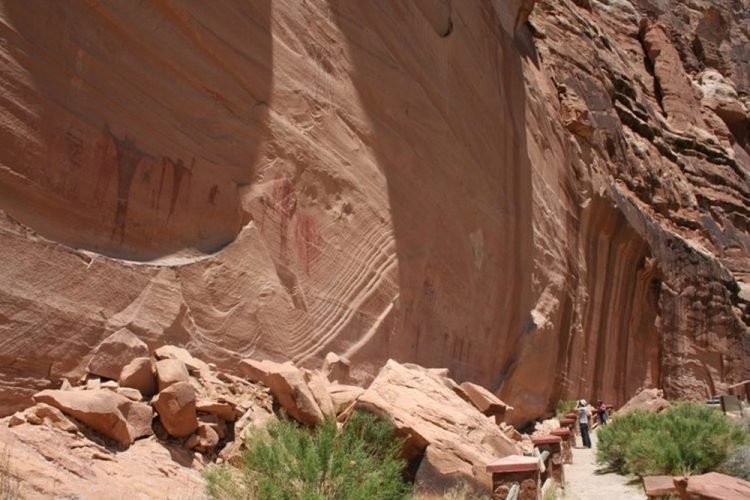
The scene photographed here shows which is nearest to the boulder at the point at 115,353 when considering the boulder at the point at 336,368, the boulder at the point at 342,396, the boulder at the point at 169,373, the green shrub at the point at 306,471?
the boulder at the point at 169,373

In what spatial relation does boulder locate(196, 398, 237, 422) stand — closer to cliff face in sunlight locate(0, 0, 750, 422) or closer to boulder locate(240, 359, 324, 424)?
boulder locate(240, 359, 324, 424)

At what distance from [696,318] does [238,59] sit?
16.0 meters

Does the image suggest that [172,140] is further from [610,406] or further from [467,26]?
[610,406]

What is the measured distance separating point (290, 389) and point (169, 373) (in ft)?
2.89

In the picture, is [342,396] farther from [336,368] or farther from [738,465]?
[738,465]

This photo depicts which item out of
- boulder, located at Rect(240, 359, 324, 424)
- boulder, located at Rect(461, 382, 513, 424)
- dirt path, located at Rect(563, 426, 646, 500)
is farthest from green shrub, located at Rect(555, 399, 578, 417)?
boulder, located at Rect(240, 359, 324, 424)

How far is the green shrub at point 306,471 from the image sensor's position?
12.9 ft

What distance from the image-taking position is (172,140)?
583cm

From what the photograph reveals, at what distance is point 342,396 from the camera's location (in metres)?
5.75

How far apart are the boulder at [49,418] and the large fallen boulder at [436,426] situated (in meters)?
1.94

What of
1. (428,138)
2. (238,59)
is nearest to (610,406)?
(428,138)

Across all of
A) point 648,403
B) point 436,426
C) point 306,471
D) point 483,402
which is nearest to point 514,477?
point 436,426

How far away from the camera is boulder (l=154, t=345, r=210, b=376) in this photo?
5.04m

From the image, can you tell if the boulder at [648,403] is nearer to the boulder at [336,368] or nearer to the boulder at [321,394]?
the boulder at [336,368]
